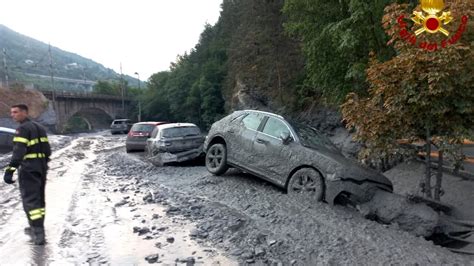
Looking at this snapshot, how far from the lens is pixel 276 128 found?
904cm

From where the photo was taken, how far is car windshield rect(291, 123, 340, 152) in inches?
336

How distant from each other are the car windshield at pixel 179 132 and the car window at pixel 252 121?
232 inches

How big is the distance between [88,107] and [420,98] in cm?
7837

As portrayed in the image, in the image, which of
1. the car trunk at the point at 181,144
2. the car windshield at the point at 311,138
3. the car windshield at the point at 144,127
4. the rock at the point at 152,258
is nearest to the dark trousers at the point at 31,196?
the rock at the point at 152,258

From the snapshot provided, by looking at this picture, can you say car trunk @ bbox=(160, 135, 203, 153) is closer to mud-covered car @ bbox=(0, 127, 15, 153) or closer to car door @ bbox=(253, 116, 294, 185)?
car door @ bbox=(253, 116, 294, 185)

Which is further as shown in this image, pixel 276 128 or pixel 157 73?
pixel 157 73

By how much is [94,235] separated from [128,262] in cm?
146

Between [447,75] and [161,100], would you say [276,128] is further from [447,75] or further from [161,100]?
[161,100]

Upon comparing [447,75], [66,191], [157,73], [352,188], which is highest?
[157,73]

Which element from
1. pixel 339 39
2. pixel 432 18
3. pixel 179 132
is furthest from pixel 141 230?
pixel 179 132

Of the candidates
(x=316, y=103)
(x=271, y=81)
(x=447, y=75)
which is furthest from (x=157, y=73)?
(x=447, y=75)

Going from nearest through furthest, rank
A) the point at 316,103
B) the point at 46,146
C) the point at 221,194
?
A: the point at 46,146
the point at 221,194
the point at 316,103

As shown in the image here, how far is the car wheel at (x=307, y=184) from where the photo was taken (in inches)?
303

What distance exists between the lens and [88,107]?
258 feet
